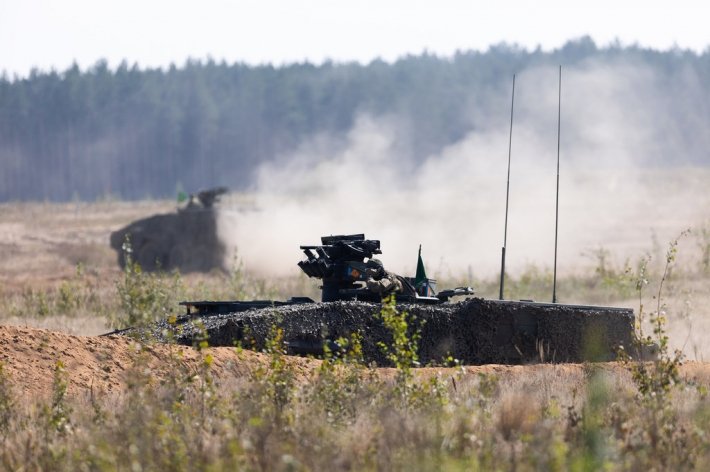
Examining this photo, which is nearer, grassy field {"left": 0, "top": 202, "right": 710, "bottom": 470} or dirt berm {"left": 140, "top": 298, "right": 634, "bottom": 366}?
grassy field {"left": 0, "top": 202, "right": 710, "bottom": 470}

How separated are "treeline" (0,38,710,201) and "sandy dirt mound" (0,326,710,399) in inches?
4313

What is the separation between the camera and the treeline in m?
131

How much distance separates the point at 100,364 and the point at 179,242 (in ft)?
98.8

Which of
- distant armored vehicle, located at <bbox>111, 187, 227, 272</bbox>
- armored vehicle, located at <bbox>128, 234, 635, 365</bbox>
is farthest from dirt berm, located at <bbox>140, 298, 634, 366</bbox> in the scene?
distant armored vehicle, located at <bbox>111, 187, 227, 272</bbox>

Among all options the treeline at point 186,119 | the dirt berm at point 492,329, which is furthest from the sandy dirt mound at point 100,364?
the treeline at point 186,119

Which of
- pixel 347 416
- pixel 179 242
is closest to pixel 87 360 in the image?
pixel 347 416

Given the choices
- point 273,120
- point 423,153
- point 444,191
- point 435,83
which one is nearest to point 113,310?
point 444,191

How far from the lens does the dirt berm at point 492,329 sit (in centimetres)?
1466

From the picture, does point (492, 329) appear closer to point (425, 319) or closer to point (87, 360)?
point (425, 319)

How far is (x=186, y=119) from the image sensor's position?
136m

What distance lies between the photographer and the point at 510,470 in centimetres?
778

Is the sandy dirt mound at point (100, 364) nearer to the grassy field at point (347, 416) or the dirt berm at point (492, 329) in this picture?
the grassy field at point (347, 416)

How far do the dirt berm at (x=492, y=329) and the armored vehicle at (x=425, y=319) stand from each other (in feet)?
0.04

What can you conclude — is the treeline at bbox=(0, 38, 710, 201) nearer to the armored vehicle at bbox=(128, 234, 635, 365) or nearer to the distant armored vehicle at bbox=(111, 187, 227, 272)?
the distant armored vehicle at bbox=(111, 187, 227, 272)
